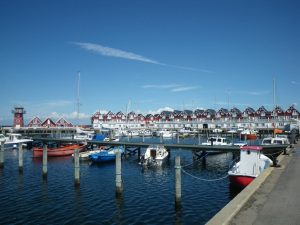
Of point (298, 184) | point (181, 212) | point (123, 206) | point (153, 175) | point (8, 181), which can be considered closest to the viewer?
point (298, 184)

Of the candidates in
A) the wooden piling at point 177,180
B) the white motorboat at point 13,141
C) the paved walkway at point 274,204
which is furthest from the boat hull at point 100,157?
the white motorboat at point 13,141

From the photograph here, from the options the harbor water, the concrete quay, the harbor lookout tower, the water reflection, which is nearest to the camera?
the concrete quay

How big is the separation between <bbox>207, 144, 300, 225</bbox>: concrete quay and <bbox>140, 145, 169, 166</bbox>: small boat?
24.5 m

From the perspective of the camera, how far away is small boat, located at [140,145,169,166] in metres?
45.5

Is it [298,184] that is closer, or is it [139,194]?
[298,184]

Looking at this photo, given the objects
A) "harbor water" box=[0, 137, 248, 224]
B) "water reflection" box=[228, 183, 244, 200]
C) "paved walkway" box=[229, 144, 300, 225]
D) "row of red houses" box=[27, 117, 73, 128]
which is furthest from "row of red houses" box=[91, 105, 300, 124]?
"paved walkway" box=[229, 144, 300, 225]

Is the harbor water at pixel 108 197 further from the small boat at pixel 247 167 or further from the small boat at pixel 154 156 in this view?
the small boat at pixel 154 156

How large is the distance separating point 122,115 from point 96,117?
579 inches

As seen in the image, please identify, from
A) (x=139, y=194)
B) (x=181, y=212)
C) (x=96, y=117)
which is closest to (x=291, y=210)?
(x=181, y=212)

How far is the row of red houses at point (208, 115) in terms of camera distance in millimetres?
137375

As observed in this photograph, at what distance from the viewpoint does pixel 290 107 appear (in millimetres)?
138125

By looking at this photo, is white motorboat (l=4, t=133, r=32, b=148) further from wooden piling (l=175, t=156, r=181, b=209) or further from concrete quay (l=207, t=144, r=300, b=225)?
concrete quay (l=207, t=144, r=300, b=225)

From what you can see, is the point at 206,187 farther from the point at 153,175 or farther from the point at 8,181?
the point at 8,181

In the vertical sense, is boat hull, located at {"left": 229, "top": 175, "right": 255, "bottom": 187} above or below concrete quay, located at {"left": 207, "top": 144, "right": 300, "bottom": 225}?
below
